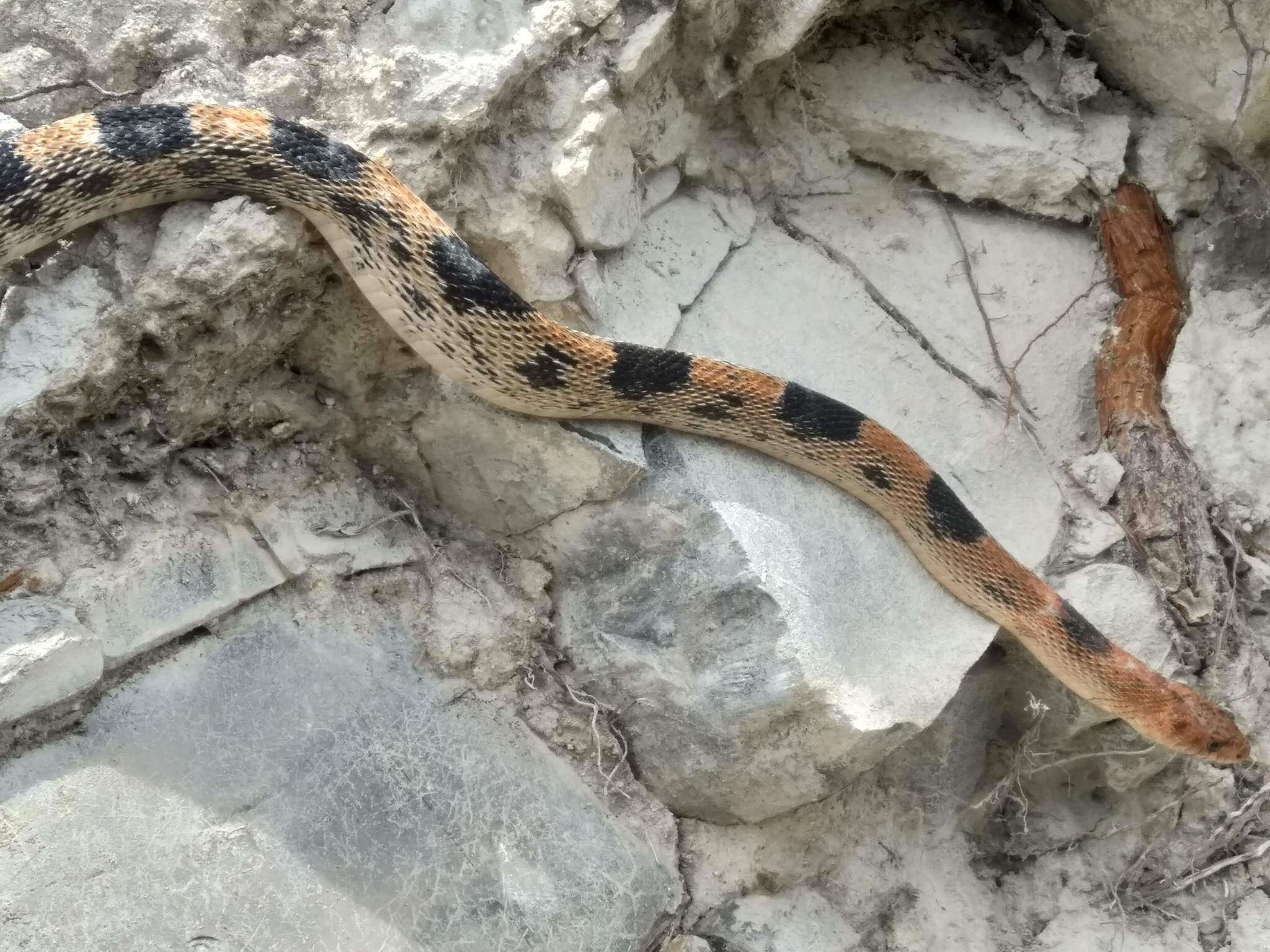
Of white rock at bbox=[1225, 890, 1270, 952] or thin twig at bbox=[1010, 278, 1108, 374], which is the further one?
thin twig at bbox=[1010, 278, 1108, 374]

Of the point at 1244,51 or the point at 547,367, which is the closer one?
the point at 547,367

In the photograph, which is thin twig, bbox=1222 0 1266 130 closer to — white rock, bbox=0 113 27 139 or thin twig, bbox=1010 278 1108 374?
thin twig, bbox=1010 278 1108 374

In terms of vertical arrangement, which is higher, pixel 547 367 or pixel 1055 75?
pixel 1055 75

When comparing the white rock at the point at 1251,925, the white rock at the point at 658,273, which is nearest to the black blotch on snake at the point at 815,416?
the white rock at the point at 658,273

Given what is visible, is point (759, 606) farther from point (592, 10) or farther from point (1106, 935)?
point (592, 10)

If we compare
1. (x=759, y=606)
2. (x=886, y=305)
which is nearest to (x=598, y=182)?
(x=886, y=305)

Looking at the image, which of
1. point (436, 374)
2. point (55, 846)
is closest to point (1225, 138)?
point (436, 374)

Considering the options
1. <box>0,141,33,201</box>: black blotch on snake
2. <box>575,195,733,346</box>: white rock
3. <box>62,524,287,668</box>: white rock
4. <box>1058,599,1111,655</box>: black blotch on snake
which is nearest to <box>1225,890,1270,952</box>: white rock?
<box>1058,599,1111,655</box>: black blotch on snake
